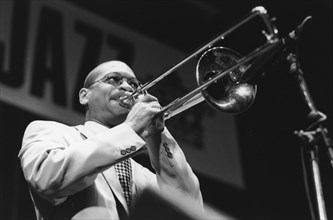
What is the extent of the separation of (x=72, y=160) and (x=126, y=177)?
408 mm

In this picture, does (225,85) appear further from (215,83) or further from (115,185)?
(115,185)

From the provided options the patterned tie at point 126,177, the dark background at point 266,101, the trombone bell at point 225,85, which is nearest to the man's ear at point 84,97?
the patterned tie at point 126,177

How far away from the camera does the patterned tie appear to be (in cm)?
262

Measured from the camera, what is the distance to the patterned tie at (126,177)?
262cm

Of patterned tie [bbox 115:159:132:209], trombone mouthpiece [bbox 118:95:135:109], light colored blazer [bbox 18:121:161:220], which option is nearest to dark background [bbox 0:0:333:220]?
trombone mouthpiece [bbox 118:95:135:109]

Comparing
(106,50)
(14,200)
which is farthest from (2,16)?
(14,200)

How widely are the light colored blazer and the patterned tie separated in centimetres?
3

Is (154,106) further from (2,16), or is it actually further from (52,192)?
(2,16)

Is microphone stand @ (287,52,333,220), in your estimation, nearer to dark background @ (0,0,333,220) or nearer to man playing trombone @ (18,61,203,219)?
man playing trombone @ (18,61,203,219)

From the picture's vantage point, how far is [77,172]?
7.68 ft

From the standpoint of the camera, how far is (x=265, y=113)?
5.13 metres

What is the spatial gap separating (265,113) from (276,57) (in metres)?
2.76

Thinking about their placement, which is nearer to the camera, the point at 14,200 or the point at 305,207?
the point at 14,200

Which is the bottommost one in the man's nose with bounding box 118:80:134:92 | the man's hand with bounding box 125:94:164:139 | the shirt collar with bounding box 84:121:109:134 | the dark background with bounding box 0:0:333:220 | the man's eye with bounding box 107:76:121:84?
the man's hand with bounding box 125:94:164:139
